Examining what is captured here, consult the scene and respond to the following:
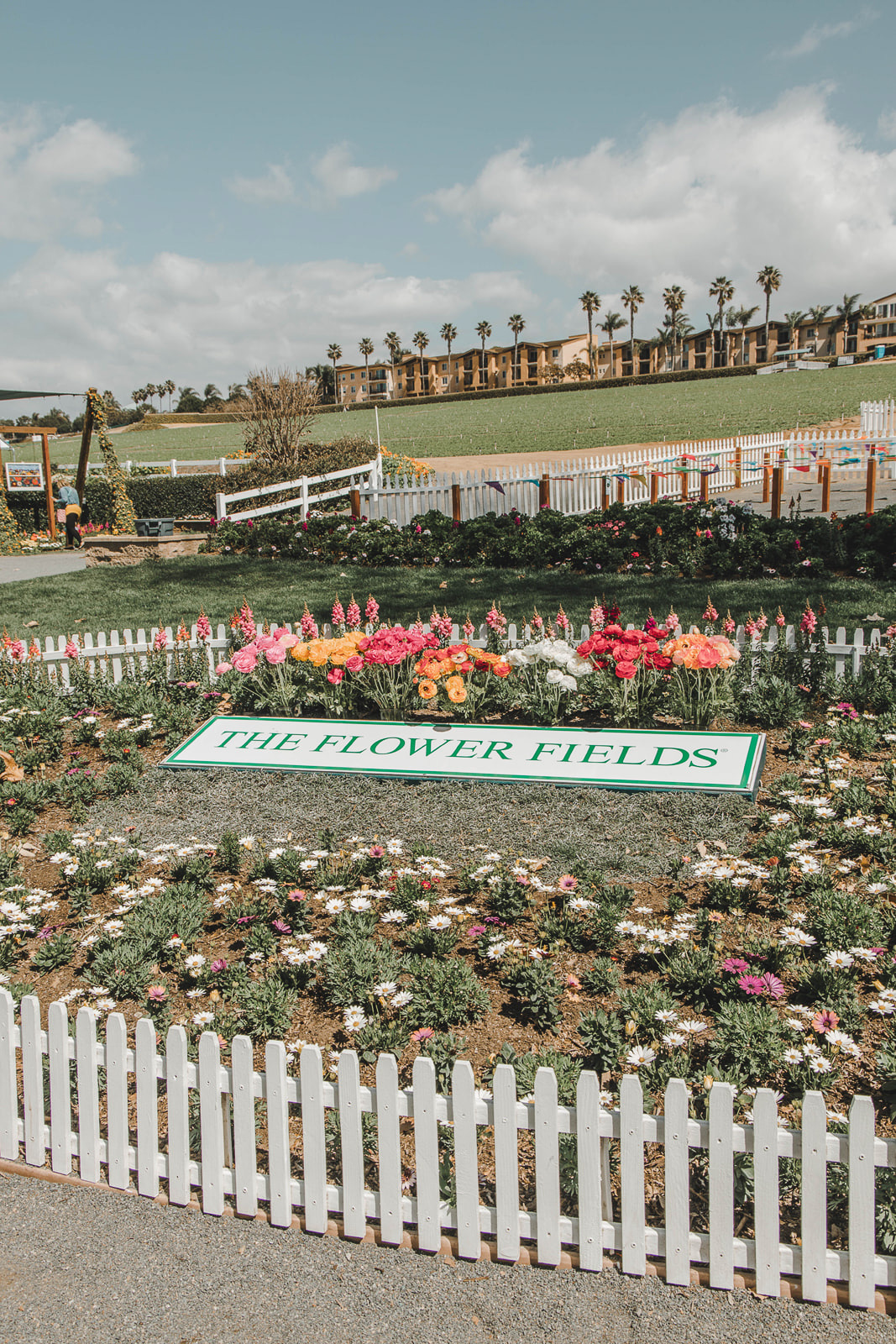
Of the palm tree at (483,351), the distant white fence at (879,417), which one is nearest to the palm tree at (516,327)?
the palm tree at (483,351)

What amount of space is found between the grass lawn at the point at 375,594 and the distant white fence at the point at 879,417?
23815mm

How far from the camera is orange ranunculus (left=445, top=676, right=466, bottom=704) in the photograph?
6.50m

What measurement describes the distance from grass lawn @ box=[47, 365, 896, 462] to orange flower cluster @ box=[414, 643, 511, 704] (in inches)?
1253

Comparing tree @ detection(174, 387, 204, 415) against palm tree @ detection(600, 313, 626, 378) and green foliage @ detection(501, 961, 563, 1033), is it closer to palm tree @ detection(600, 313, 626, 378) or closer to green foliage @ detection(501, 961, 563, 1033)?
palm tree @ detection(600, 313, 626, 378)

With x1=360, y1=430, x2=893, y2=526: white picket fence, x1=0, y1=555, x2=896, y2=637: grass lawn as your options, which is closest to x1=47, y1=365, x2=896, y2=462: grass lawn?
x1=360, y1=430, x2=893, y2=526: white picket fence

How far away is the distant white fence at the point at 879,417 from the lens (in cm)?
3303

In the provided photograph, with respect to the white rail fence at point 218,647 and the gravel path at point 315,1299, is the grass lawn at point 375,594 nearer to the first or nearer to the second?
the white rail fence at point 218,647

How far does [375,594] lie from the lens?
483 inches

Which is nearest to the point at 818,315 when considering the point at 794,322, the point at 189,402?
the point at 794,322

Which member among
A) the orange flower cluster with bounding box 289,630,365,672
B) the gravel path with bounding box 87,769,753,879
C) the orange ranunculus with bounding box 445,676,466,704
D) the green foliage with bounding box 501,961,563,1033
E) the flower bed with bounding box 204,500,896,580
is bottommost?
the green foliage with bounding box 501,961,563,1033

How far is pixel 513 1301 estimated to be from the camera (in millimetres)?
2531

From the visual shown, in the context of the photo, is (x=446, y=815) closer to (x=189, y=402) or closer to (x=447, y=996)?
(x=447, y=996)

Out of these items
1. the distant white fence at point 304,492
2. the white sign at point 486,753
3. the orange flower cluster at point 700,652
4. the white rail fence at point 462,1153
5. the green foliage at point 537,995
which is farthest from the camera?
the distant white fence at point 304,492

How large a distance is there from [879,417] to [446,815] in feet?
112
